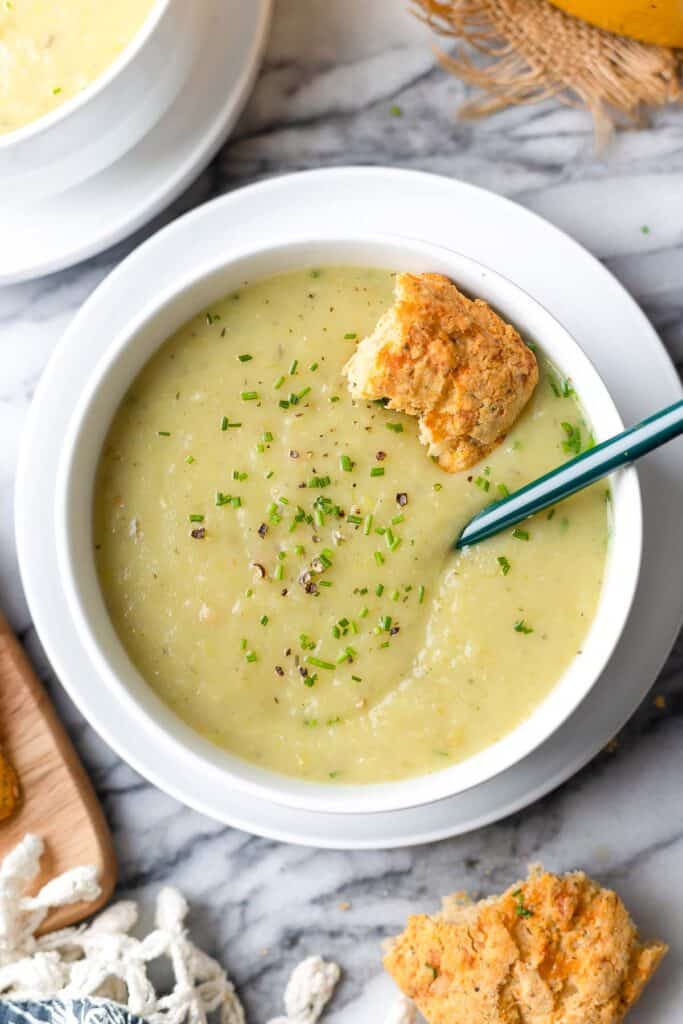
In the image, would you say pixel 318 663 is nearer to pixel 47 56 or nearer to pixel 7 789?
pixel 7 789

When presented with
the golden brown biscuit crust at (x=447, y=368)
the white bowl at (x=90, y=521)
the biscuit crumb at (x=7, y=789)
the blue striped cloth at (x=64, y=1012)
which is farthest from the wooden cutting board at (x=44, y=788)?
the golden brown biscuit crust at (x=447, y=368)

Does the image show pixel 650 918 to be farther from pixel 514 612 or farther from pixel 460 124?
pixel 460 124

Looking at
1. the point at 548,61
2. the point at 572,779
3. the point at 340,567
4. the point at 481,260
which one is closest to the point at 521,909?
the point at 572,779

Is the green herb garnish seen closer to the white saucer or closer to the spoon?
the spoon

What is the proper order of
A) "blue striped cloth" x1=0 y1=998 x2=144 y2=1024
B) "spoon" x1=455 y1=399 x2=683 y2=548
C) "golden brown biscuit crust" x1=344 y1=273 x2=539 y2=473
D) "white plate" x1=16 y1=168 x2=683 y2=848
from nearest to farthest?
"spoon" x1=455 y1=399 x2=683 y2=548 < "golden brown biscuit crust" x1=344 y1=273 x2=539 y2=473 < "white plate" x1=16 y1=168 x2=683 y2=848 < "blue striped cloth" x1=0 y1=998 x2=144 y2=1024

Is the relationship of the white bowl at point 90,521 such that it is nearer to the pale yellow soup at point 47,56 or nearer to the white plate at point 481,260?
the white plate at point 481,260

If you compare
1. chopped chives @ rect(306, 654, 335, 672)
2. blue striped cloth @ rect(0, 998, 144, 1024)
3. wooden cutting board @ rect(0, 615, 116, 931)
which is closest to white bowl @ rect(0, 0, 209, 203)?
wooden cutting board @ rect(0, 615, 116, 931)
